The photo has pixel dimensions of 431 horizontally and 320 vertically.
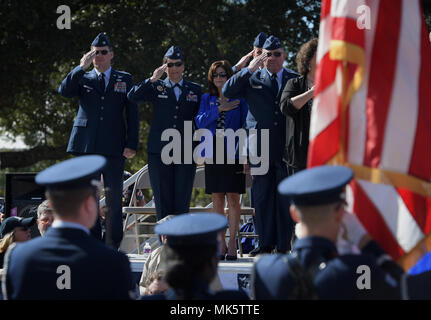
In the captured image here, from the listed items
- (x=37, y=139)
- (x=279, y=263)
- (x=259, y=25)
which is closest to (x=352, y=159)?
(x=279, y=263)

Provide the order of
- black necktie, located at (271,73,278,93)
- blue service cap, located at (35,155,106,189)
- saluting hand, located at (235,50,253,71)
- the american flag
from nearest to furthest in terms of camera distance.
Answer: blue service cap, located at (35,155,106,189)
the american flag
black necktie, located at (271,73,278,93)
saluting hand, located at (235,50,253,71)

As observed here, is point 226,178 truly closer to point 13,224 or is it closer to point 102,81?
point 102,81

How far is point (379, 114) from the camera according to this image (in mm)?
4230

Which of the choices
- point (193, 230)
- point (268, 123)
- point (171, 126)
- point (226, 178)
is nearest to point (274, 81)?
point (268, 123)

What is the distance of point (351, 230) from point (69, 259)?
1.38 metres

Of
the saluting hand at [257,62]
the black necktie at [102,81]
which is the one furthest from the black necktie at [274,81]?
the black necktie at [102,81]

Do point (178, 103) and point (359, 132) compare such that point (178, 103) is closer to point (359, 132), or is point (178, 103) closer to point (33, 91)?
point (359, 132)

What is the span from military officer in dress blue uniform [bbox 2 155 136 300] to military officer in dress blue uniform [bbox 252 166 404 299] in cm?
67

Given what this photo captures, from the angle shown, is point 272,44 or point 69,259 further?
point 272,44

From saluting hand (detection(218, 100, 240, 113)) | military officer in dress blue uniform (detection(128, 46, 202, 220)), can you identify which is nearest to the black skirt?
military officer in dress blue uniform (detection(128, 46, 202, 220))

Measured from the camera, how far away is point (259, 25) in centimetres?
1762

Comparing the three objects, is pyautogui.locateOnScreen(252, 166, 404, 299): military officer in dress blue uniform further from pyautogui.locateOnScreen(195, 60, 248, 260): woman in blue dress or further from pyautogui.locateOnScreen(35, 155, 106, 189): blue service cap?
pyautogui.locateOnScreen(195, 60, 248, 260): woman in blue dress

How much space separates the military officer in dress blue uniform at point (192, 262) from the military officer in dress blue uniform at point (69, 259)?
0.75ft

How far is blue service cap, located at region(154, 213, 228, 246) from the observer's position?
11.6 ft
